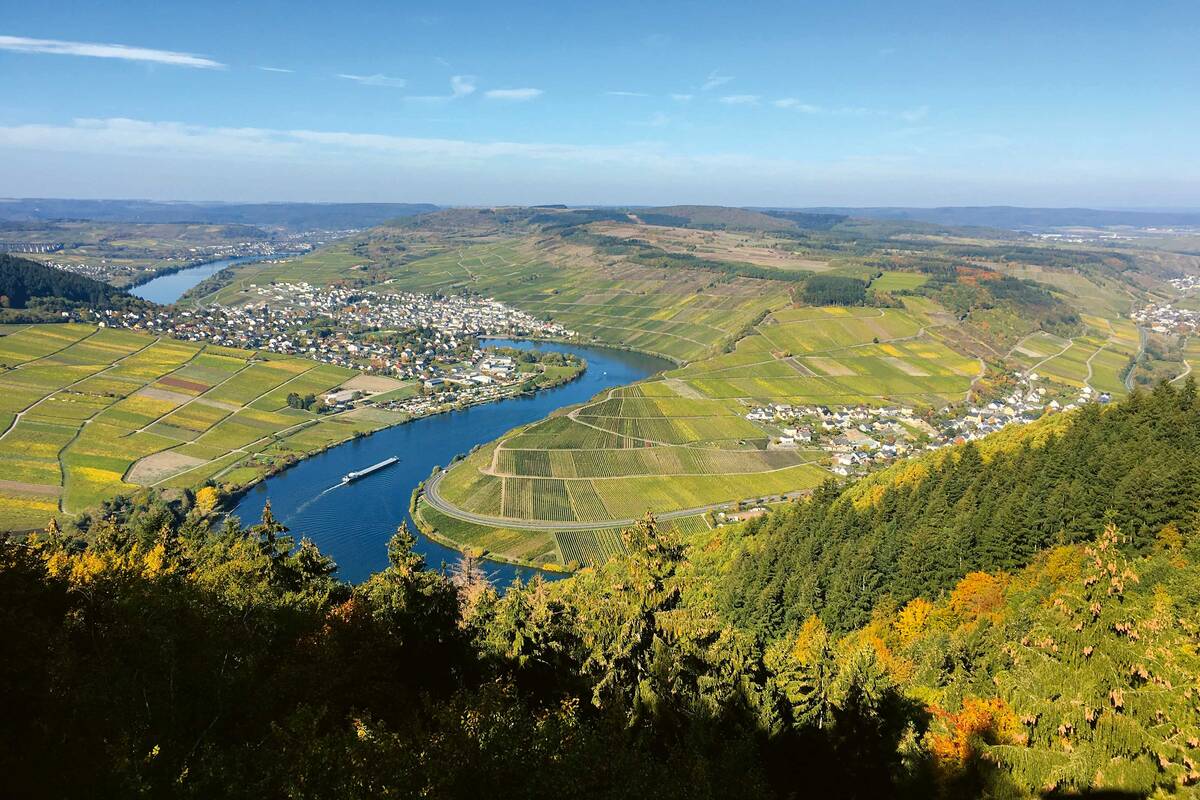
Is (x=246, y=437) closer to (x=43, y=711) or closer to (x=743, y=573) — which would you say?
(x=743, y=573)

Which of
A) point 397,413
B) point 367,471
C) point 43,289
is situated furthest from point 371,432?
point 43,289

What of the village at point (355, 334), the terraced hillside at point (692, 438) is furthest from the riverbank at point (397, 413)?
the terraced hillside at point (692, 438)

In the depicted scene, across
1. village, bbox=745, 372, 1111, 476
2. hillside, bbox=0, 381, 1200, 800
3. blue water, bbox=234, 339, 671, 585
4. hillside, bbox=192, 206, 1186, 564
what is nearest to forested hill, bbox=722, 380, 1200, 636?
hillside, bbox=0, 381, 1200, 800

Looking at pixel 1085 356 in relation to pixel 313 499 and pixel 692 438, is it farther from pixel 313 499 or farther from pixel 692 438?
pixel 313 499

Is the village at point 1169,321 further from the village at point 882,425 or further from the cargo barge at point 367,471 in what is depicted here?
the cargo barge at point 367,471

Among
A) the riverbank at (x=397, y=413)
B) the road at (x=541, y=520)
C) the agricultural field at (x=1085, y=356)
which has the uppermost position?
the agricultural field at (x=1085, y=356)

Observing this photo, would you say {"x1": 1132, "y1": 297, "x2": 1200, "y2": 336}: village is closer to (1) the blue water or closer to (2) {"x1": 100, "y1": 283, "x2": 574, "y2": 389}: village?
(2) {"x1": 100, "y1": 283, "x2": 574, "y2": 389}: village
